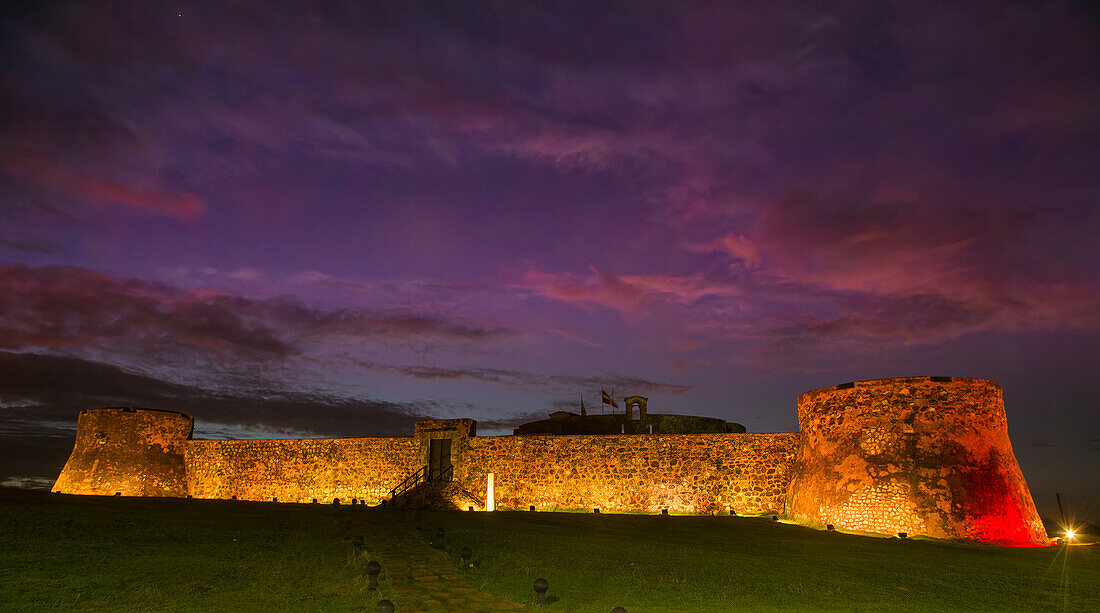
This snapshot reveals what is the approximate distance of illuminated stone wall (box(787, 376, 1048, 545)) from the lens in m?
17.0

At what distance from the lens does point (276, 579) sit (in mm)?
9938

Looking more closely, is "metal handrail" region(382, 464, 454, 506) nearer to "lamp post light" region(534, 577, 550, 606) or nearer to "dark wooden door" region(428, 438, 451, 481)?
"dark wooden door" region(428, 438, 451, 481)

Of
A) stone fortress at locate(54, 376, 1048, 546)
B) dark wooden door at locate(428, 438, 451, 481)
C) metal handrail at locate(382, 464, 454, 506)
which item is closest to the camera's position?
stone fortress at locate(54, 376, 1048, 546)

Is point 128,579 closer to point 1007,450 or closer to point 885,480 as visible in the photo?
Answer: point 885,480

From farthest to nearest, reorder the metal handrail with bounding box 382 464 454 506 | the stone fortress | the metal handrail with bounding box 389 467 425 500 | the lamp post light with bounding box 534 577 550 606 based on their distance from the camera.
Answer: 1. the metal handrail with bounding box 389 467 425 500
2. the metal handrail with bounding box 382 464 454 506
3. the stone fortress
4. the lamp post light with bounding box 534 577 550 606

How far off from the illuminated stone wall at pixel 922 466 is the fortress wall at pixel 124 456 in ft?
96.1

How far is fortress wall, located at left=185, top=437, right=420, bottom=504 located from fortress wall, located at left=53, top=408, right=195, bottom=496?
3.03ft

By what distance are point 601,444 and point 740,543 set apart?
900 cm

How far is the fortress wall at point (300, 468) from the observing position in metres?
27.0

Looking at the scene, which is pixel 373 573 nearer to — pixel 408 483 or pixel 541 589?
pixel 541 589

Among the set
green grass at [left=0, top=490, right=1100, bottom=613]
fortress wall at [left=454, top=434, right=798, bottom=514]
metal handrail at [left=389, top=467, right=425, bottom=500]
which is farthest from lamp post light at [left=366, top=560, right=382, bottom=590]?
metal handrail at [left=389, top=467, right=425, bottom=500]

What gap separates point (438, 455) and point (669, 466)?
1008 cm

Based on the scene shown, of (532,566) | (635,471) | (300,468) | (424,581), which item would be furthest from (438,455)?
(424,581)

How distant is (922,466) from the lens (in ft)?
57.6
